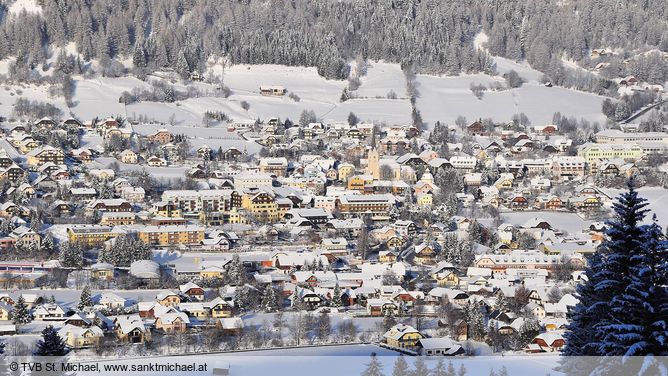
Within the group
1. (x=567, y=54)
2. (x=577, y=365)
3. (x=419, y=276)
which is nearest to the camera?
(x=577, y=365)

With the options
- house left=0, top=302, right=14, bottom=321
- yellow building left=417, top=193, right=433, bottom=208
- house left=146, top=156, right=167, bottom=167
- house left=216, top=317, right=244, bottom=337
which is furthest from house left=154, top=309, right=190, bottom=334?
house left=146, top=156, right=167, bottom=167

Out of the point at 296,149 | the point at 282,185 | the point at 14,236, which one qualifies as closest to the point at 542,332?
the point at 14,236

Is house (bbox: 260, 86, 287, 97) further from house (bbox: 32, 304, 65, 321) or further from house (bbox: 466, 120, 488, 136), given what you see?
house (bbox: 32, 304, 65, 321)

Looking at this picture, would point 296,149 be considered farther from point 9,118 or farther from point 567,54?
point 567,54

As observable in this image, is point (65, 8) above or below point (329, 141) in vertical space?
above

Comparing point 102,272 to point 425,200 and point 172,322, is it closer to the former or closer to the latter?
point 172,322
